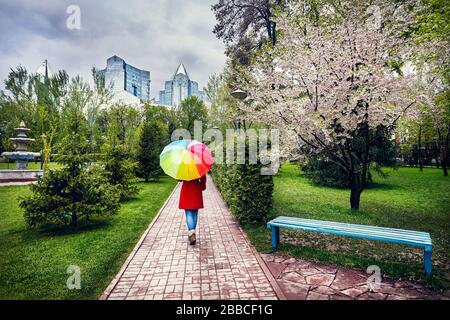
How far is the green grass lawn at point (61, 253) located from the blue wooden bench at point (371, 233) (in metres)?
3.36

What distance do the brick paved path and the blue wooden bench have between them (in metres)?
0.95

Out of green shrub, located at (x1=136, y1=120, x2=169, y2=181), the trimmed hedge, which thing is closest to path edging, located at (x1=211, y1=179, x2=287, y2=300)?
the trimmed hedge

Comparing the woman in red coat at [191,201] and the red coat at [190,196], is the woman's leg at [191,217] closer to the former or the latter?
the woman in red coat at [191,201]

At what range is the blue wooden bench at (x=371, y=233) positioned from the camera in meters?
4.04

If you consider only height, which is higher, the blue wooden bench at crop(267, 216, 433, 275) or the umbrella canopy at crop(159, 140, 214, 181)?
the umbrella canopy at crop(159, 140, 214, 181)

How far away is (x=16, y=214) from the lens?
8180 mm

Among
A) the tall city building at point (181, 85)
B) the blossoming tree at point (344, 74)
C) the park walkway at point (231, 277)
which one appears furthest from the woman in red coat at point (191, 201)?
the tall city building at point (181, 85)

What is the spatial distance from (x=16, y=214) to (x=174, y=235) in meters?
5.74

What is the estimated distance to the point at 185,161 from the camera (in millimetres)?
5113

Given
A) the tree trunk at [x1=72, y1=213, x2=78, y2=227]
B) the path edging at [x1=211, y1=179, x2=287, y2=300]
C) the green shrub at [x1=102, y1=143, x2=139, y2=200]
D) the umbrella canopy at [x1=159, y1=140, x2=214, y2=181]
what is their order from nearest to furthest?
the path edging at [x1=211, y1=179, x2=287, y2=300]
the umbrella canopy at [x1=159, y1=140, x2=214, y2=181]
the tree trunk at [x1=72, y1=213, x2=78, y2=227]
the green shrub at [x1=102, y1=143, x2=139, y2=200]

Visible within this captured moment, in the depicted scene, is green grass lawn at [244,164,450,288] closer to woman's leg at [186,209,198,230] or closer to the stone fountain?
woman's leg at [186,209,198,230]

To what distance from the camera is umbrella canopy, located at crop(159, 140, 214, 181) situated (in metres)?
5.10

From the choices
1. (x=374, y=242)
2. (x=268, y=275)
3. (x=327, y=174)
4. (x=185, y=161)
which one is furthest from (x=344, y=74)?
(x=327, y=174)

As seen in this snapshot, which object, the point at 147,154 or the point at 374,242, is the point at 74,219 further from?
the point at 147,154
